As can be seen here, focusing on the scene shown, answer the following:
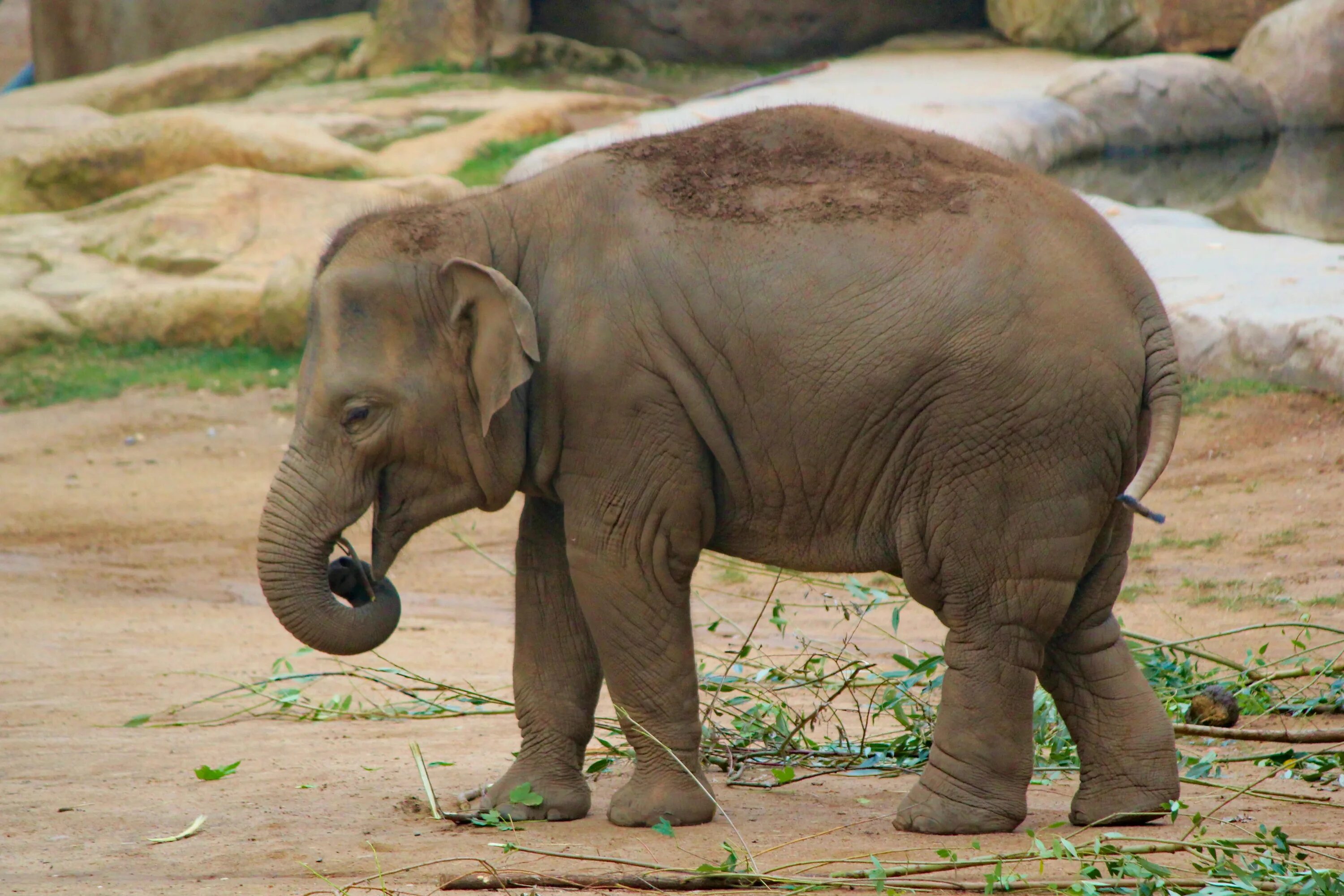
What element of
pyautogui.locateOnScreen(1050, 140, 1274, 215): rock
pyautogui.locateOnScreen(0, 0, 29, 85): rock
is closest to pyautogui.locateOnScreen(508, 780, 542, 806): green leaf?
pyautogui.locateOnScreen(1050, 140, 1274, 215): rock

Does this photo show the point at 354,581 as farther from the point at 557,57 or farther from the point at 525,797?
the point at 557,57

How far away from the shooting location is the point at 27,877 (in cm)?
381

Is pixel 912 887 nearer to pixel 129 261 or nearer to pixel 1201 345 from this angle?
pixel 1201 345

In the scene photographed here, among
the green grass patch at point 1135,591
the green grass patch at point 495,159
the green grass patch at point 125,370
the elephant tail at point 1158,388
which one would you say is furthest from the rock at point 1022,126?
the elephant tail at point 1158,388

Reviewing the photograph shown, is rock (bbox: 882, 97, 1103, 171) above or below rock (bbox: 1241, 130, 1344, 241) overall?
above

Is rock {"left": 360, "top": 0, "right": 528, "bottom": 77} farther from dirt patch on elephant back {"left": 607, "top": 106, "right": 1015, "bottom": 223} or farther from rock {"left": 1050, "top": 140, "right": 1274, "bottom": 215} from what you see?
dirt patch on elephant back {"left": 607, "top": 106, "right": 1015, "bottom": 223}

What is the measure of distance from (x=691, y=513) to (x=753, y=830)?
83 cm

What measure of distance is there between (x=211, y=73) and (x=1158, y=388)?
17.8 m

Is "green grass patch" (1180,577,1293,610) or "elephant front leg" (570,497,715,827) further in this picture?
"green grass patch" (1180,577,1293,610)

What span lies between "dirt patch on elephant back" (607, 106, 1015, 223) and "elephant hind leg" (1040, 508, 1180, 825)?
3.13 feet

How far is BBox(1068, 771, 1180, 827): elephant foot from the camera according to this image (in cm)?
→ 419

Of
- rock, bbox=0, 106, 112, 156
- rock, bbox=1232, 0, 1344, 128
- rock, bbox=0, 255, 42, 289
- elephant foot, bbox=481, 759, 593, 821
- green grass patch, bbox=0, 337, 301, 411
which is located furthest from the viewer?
rock, bbox=1232, 0, 1344, 128

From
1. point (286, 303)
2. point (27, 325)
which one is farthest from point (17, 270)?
point (286, 303)

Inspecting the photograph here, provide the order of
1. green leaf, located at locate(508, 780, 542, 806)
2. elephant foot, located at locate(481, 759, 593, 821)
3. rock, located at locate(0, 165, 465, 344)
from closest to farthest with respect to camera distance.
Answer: green leaf, located at locate(508, 780, 542, 806)
elephant foot, located at locate(481, 759, 593, 821)
rock, located at locate(0, 165, 465, 344)
